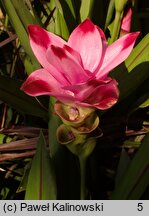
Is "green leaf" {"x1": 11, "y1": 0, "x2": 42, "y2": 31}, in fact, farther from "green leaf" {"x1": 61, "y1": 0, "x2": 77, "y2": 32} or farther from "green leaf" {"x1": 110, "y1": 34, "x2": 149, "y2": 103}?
"green leaf" {"x1": 110, "y1": 34, "x2": 149, "y2": 103}

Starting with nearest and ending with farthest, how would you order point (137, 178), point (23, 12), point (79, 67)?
point (79, 67) → point (137, 178) → point (23, 12)

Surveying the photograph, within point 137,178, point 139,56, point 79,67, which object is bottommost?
point 137,178

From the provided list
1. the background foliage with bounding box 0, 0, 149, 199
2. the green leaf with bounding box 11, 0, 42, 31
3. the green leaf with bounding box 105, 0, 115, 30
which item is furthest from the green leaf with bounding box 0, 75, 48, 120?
the green leaf with bounding box 105, 0, 115, 30

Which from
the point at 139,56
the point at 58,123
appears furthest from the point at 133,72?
the point at 58,123

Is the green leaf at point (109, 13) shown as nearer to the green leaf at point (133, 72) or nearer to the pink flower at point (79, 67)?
the green leaf at point (133, 72)

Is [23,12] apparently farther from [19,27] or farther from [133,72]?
[133,72]

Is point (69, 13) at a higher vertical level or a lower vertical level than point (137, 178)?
higher
